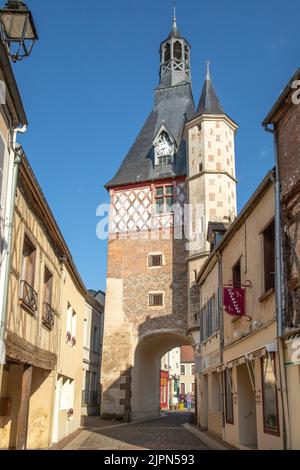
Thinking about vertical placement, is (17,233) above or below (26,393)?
above

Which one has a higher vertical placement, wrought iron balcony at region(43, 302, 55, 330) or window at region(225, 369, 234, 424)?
wrought iron balcony at region(43, 302, 55, 330)

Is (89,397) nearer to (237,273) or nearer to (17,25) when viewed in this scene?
(237,273)

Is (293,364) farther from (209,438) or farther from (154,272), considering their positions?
(154,272)

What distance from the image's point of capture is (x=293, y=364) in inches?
299

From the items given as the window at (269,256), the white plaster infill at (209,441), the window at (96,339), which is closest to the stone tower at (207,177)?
the white plaster infill at (209,441)

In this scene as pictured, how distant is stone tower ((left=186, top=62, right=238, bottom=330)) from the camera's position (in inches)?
874

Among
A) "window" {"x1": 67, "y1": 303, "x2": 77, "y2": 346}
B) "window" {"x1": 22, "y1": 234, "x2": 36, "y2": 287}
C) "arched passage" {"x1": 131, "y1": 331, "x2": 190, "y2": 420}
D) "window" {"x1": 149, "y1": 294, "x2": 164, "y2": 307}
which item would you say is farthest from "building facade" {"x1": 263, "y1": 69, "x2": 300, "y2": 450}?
"window" {"x1": 149, "y1": 294, "x2": 164, "y2": 307}

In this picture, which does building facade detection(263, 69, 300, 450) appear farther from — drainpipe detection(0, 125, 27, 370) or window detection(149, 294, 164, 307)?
window detection(149, 294, 164, 307)

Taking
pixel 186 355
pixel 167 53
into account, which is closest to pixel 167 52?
pixel 167 53

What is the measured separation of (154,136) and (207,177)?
286 inches

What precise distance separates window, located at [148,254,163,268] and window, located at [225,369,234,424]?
41.3 ft
